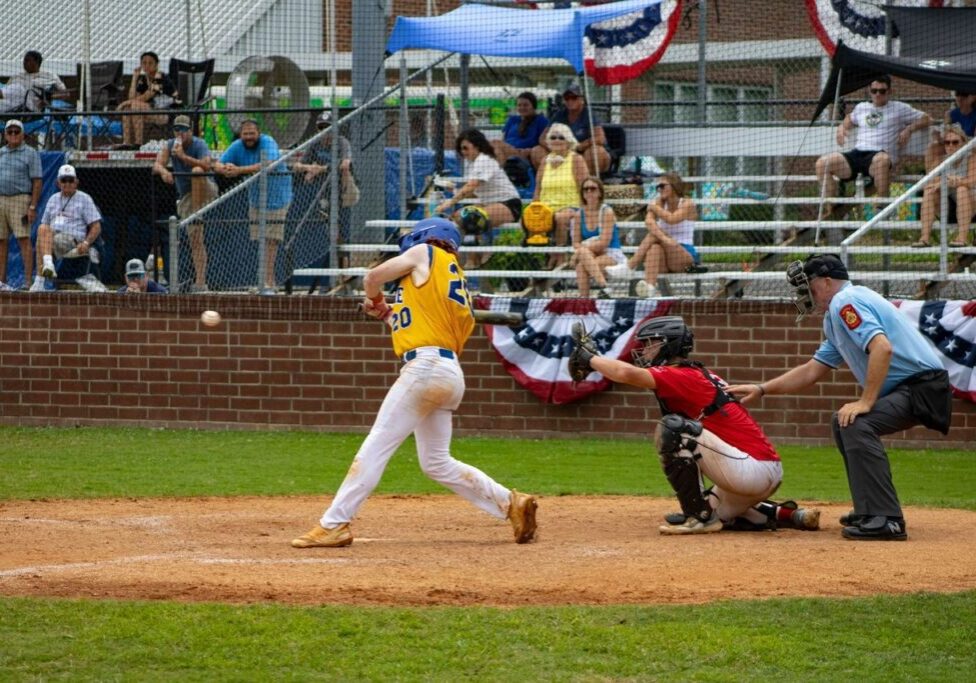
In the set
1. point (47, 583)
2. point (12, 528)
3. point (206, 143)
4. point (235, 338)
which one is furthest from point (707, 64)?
point (47, 583)

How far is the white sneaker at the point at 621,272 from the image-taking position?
14469mm

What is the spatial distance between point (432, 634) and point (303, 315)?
9.04 m

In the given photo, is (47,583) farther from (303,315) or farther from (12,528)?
(303,315)

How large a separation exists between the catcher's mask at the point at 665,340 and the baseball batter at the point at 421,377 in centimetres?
103

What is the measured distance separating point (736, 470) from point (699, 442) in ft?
0.91

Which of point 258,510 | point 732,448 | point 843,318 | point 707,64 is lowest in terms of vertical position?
point 258,510

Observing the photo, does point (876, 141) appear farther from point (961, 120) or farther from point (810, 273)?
point (810, 273)

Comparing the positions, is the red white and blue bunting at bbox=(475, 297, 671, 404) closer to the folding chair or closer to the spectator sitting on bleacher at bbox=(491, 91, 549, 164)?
the spectator sitting on bleacher at bbox=(491, 91, 549, 164)

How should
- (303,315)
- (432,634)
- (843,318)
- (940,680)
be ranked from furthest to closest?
(303,315) < (843,318) < (432,634) < (940,680)

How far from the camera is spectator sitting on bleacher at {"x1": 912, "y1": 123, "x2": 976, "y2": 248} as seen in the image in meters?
14.0

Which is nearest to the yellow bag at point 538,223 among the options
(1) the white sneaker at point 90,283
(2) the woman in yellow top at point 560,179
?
(2) the woman in yellow top at point 560,179

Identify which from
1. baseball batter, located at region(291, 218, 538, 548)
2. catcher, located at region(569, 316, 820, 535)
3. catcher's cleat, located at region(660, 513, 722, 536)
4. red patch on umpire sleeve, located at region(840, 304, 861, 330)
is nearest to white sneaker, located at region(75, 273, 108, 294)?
baseball batter, located at region(291, 218, 538, 548)

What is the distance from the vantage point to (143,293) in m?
15.1

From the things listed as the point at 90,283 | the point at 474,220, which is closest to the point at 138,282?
the point at 90,283
